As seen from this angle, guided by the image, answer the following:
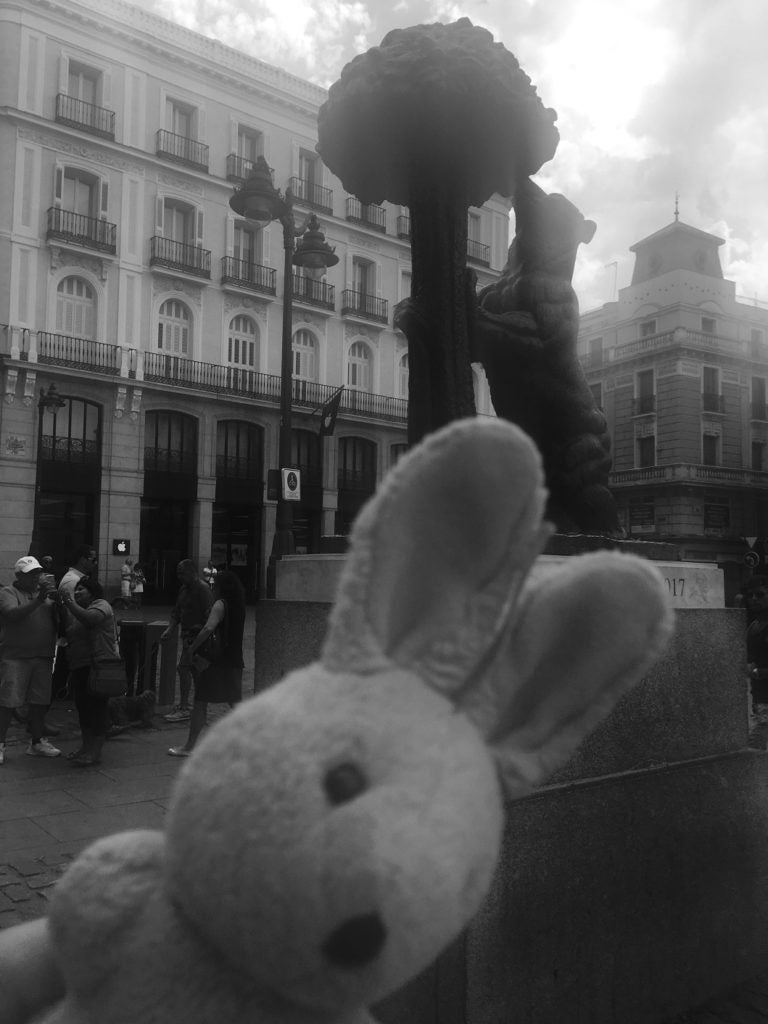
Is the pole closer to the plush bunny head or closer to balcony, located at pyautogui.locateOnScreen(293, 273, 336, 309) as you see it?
the plush bunny head

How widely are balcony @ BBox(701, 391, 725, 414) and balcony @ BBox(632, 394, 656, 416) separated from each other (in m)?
2.20

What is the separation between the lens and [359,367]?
3191 centimetres

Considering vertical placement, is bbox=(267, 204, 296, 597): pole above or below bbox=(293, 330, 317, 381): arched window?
below

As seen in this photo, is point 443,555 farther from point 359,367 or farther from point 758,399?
point 758,399

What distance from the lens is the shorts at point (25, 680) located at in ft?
21.6

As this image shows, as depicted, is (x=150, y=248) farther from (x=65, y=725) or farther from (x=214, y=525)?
(x=65, y=725)

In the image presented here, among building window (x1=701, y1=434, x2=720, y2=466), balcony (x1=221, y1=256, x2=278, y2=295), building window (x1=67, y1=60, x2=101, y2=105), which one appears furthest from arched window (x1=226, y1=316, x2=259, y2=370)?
building window (x1=701, y1=434, x2=720, y2=466)

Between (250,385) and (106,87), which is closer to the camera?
(106,87)

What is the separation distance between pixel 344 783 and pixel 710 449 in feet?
136

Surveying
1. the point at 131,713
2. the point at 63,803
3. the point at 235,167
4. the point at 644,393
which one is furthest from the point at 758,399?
the point at 63,803

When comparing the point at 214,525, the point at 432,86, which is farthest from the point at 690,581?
the point at 214,525

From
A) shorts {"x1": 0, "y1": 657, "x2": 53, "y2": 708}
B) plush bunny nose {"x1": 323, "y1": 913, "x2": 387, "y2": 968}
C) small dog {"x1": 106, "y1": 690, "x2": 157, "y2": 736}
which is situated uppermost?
plush bunny nose {"x1": 323, "y1": 913, "x2": 387, "y2": 968}

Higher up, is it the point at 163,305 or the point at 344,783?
the point at 163,305

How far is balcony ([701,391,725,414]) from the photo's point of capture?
39344 millimetres
